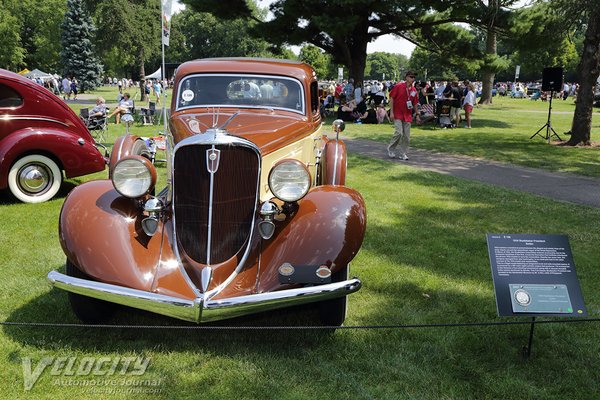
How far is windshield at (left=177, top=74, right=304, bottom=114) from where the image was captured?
5.36m

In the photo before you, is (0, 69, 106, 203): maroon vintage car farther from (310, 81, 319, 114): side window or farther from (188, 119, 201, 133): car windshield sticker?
(310, 81, 319, 114): side window

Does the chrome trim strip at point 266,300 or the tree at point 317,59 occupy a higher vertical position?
the tree at point 317,59

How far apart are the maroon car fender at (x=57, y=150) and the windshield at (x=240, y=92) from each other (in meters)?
2.81

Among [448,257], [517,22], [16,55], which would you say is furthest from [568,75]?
[448,257]

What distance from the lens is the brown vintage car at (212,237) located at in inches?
120

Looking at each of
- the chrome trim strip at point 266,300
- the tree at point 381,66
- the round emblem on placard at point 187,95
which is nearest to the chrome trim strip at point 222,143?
the chrome trim strip at point 266,300

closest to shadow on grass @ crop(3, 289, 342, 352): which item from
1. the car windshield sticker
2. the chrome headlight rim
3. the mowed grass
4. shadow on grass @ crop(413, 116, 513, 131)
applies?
the chrome headlight rim

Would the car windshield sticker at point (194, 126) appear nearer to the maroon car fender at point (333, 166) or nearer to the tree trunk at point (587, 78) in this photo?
the maroon car fender at point (333, 166)

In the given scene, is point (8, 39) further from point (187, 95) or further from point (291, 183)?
point (291, 183)

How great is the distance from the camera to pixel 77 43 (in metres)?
43.2

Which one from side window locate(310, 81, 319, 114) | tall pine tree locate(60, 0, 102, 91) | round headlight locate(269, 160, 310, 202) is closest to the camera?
round headlight locate(269, 160, 310, 202)

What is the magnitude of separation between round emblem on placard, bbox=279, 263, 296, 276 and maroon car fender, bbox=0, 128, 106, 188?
5.41m

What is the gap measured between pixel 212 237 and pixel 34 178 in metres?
5.11

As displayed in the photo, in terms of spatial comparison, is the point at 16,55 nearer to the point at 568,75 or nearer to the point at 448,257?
the point at 448,257
